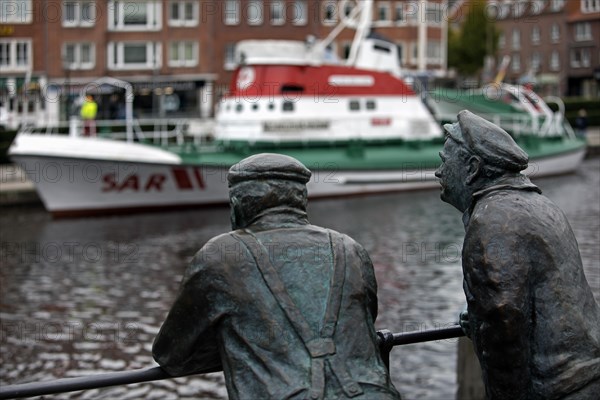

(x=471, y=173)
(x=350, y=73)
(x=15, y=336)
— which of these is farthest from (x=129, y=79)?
(x=471, y=173)

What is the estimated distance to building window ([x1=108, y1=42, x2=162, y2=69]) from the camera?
5447 centimetres

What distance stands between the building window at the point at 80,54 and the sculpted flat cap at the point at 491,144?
51.6 m

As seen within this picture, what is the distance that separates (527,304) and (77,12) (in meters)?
52.2

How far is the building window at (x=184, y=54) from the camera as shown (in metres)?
55.2

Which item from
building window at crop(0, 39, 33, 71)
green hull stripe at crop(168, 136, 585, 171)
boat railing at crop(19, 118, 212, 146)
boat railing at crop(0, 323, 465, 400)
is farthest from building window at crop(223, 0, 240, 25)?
boat railing at crop(0, 323, 465, 400)

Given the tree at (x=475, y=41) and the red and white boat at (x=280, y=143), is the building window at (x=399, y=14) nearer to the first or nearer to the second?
the tree at (x=475, y=41)

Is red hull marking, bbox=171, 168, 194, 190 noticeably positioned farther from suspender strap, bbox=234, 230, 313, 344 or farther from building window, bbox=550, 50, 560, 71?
building window, bbox=550, 50, 560, 71

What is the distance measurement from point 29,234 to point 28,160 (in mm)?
4155

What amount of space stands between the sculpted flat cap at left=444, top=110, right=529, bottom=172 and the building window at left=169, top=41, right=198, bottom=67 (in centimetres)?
5242

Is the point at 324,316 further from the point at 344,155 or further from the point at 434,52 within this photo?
the point at 434,52

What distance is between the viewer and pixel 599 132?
49562 millimetres

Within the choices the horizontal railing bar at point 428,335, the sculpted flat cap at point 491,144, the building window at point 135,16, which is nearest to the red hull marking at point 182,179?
the horizontal railing bar at point 428,335

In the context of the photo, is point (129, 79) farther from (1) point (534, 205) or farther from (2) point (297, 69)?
(1) point (534, 205)

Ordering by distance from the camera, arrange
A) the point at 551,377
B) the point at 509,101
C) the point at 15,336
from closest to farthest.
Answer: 1. the point at 551,377
2. the point at 15,336
3. the point at 509,101
